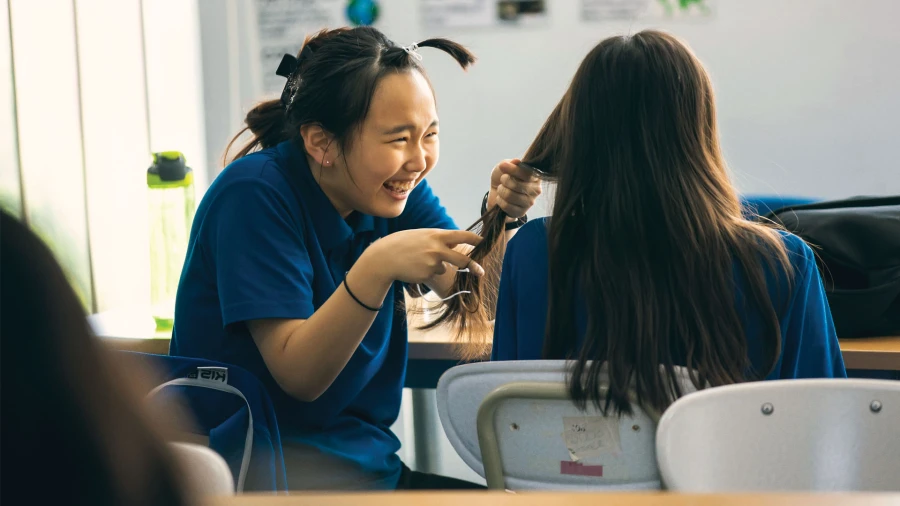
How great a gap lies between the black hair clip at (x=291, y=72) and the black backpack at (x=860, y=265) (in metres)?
0.93

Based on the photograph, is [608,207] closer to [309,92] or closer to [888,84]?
[309,92]

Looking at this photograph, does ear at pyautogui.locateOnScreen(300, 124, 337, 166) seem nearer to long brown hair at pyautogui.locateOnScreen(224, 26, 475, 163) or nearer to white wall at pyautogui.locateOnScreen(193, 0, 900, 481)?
long brown hair at pyautogui.locateOnScreen(224, 26, 475, 163)

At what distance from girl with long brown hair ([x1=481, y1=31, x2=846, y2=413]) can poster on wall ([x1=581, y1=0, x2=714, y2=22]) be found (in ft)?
6.10

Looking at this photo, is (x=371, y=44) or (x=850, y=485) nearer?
(x=850, y=485)

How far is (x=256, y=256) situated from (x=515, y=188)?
1.39 feet

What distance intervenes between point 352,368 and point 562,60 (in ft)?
6.31

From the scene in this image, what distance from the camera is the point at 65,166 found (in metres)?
2.12

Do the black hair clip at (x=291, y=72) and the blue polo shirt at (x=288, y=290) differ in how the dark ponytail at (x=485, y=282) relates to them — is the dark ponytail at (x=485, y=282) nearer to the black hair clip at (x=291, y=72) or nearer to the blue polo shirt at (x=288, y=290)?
the blue polo shirt at (x=288, y=290)

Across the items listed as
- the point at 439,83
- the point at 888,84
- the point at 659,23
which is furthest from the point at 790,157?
the point at 439,83

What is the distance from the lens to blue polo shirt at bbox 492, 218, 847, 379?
43.8 inches

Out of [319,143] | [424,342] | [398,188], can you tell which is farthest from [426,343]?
[319,143]

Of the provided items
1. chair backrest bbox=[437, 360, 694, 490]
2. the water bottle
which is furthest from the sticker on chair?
the water bottle

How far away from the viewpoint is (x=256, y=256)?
4.15 ft

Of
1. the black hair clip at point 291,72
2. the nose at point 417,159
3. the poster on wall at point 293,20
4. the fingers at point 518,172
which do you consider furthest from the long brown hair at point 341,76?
the poster on wall at point 293,20
